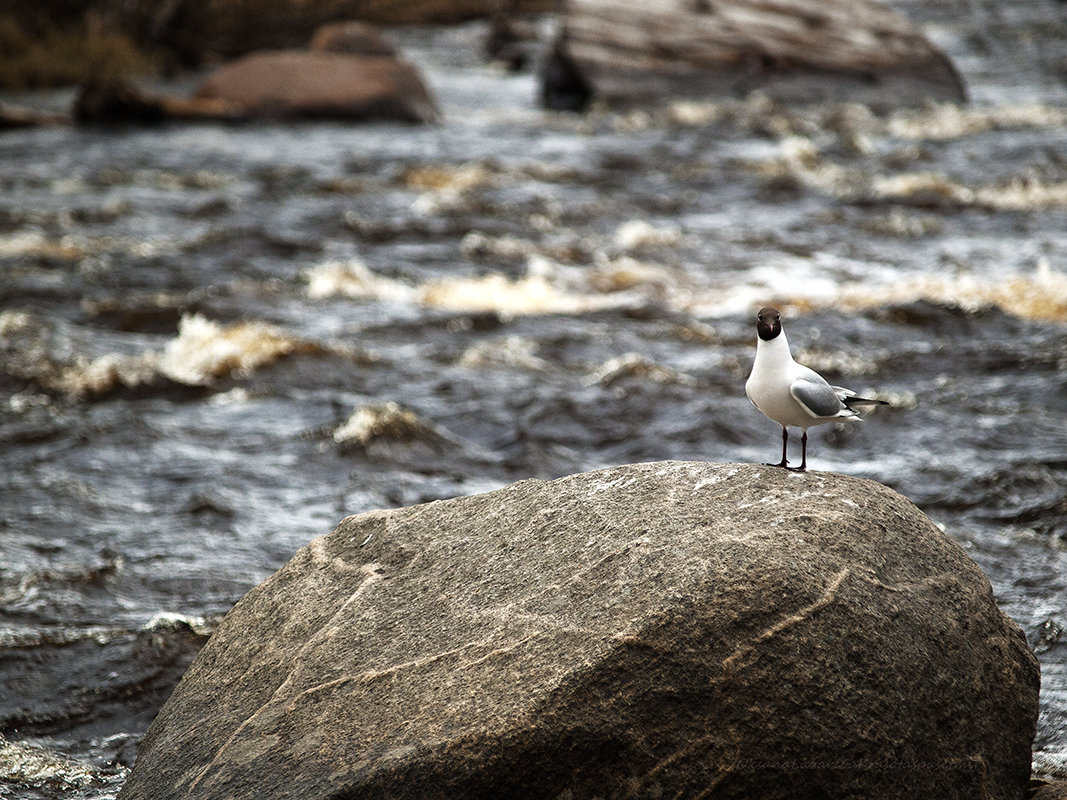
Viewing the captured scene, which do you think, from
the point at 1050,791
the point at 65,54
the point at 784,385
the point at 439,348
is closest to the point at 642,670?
the point at 784,385

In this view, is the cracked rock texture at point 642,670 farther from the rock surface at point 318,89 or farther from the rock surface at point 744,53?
the rock surface at point 744,53

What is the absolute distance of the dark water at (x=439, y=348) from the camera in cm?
477

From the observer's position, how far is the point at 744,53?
16.8m

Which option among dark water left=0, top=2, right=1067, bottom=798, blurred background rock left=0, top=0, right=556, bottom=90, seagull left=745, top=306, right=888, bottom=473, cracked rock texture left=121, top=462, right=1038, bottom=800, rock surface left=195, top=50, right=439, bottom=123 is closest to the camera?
cracked rock texture left=121, top=462, right=1038, bottom=800

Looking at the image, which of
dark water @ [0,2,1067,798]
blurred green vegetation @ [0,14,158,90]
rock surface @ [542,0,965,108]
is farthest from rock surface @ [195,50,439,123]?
blurred green vegetation @ [0,14,158,90]

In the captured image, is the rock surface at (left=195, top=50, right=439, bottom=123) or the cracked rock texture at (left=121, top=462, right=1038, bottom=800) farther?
the rock surface at (left=195, top=50, right=439, bottom=123)

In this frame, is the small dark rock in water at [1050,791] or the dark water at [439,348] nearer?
the small dark rock in water at [1050,791]

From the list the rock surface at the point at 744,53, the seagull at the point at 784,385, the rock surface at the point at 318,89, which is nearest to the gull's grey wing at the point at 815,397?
the seagull at the point at 784,385

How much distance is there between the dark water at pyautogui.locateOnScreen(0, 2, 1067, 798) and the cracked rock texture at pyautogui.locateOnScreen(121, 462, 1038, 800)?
2.65ft

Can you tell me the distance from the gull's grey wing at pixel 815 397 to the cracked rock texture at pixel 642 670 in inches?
8.4

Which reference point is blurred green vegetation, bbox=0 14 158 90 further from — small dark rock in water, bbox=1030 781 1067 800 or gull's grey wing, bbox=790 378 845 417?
small dark rock in water, bbox=1030 781 1067 800

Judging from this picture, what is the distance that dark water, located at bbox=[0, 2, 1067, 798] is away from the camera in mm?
4770

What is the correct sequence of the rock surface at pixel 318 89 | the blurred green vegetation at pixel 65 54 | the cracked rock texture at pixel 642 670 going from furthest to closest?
the blurred green vegetation at pixel 65 54
the rock surface at pixel 318 89
the cracked rock texture at pixel 642 670

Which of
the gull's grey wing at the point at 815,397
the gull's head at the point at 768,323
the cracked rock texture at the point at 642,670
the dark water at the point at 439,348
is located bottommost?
the dark water at the point at 439,348
